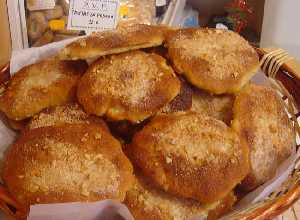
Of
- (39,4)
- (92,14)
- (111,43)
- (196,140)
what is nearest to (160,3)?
(92,14)

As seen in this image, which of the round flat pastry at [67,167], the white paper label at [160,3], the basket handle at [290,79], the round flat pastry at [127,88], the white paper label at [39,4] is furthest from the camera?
the white paper label at [160,3]

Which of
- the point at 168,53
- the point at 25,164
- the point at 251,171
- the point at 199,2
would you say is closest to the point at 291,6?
the point at 199,2

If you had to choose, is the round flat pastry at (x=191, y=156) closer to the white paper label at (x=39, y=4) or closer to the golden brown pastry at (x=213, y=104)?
the golden brown pastry at (x=213, y=104)

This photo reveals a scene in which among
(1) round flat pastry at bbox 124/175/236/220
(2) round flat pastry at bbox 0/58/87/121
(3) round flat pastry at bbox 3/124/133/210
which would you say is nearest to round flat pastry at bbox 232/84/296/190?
(1) round flat pastry at bbox 124/175/236/220

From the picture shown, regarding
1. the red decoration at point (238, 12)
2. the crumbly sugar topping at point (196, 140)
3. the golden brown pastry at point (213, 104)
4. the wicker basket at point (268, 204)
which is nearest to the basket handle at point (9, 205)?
the wicker basket at point (268, 204)

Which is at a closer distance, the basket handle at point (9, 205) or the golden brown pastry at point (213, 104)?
the basket handle at point (9, 205)
